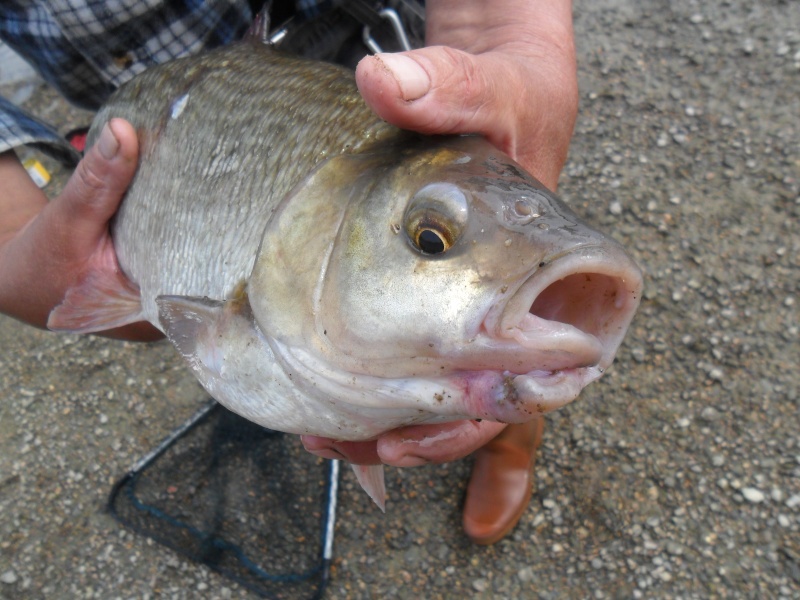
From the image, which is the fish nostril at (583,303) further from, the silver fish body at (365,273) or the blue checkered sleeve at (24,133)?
the blue checkered sleeve at (24,133)

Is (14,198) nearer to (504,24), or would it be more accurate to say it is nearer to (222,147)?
(222,147)

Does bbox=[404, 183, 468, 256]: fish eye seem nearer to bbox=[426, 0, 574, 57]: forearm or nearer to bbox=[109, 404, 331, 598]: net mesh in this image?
bbox=[426, 0, 574, 57]: forearm

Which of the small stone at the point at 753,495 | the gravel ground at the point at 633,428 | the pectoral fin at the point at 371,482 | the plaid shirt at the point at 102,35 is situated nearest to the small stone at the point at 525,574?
the gravel ground at the point at 633,428

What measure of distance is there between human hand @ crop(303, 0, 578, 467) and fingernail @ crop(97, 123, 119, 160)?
1027 mm

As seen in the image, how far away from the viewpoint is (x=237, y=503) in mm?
2742

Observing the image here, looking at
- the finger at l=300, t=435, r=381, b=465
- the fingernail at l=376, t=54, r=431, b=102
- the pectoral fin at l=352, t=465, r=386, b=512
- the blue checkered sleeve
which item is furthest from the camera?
the blue checkered sleeve

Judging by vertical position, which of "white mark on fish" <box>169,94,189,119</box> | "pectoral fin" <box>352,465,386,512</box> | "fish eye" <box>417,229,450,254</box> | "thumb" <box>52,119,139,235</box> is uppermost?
"white mark on fish" <box>169,94,189,119</box>

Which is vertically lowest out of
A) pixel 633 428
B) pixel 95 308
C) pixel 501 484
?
pixel 633 428

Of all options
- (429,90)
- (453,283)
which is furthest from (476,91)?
(453,283)

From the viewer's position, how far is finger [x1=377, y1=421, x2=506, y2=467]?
159cm

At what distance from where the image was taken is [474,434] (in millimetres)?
1725

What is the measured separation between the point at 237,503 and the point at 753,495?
2.09 m

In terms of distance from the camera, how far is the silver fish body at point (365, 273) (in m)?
1.08

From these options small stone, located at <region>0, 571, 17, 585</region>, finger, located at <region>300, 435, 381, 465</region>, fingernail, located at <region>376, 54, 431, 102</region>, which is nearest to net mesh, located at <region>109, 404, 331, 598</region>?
small stone, located at <region>0, 571, 17, 585</region>
